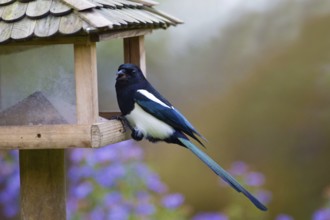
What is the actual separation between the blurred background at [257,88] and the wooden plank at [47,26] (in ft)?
7.56

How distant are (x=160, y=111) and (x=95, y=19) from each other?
50 centimetres

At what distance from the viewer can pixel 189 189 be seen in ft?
15.8

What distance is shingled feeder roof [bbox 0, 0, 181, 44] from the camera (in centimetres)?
235

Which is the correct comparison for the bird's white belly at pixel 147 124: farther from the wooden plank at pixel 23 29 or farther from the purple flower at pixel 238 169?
the purple flower at pixel 238 169

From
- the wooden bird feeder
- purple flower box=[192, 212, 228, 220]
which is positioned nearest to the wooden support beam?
the wooden bird feeder

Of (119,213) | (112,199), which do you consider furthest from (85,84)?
(112,199)

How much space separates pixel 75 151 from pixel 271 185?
1.12 m

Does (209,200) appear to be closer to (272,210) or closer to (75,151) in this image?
(272,210)

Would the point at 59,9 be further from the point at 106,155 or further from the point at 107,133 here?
the point at 106,155

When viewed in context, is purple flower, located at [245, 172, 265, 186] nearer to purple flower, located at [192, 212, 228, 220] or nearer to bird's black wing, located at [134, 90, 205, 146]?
purple flower, located at [192, 212, 228, 220]

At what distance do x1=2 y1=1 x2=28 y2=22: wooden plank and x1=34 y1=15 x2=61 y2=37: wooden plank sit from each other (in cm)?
7

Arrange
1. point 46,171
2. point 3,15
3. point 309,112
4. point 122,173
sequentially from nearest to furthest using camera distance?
point 3,15 → point 46,171 → point 122,173 → point 309,112

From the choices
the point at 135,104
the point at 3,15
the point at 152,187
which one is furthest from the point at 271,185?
the point at 3,15

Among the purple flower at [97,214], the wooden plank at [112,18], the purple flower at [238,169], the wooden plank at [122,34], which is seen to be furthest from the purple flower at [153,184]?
the wooden plank at [112,18]
